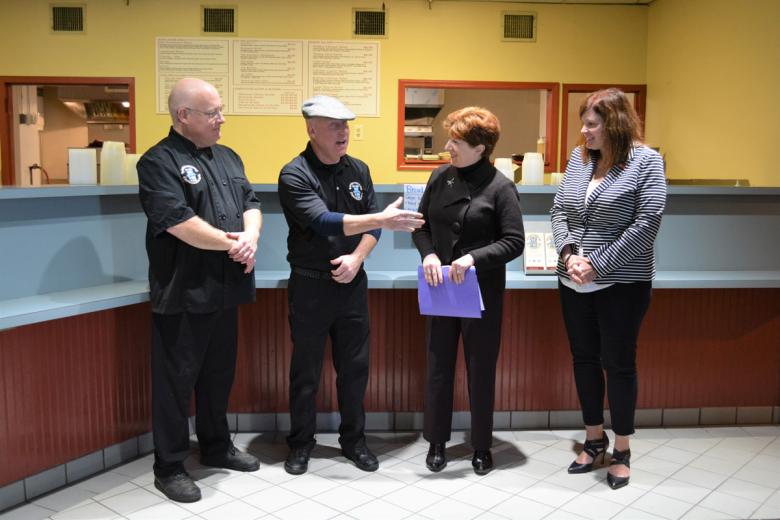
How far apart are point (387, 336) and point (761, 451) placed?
1.84 meters

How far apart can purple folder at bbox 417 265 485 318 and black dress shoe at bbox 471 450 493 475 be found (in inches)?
24.6

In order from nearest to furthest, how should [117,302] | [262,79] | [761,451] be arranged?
[117,302], [761,451], [262,79]

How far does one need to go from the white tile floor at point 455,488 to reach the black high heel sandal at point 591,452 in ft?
0.15

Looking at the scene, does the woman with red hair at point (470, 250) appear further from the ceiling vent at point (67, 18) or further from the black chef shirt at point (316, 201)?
the ceiling vent at point (67, 18)

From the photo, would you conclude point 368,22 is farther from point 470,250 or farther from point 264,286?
point 470,250

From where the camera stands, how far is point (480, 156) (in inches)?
112

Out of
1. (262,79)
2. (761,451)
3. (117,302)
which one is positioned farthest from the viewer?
(262,79)

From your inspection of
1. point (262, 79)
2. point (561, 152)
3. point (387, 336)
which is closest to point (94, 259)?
point (387, 336)

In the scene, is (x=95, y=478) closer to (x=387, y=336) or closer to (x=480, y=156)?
(x=387, y=336)

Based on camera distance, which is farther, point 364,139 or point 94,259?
point 364,139

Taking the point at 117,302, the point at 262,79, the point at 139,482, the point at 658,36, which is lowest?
the point at 139,482

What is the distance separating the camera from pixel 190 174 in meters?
2.62

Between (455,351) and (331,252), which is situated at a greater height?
(331,252)

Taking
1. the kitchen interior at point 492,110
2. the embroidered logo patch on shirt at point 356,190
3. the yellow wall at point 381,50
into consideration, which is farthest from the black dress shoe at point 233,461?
the kitchen interior at point 492,110
